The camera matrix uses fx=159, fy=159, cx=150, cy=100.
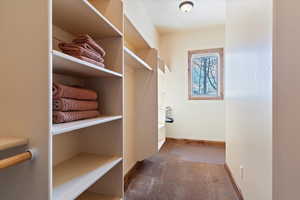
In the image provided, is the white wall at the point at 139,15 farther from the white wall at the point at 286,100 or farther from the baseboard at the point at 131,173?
the baseboard at the point at 131,173

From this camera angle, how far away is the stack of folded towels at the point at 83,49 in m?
0.90

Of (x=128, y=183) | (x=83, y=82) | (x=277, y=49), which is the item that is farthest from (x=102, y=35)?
(x=128, y=183)

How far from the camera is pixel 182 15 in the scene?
3.05m

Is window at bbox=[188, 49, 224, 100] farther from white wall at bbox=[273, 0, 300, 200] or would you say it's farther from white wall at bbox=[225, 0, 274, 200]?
white wall at bbox=[273, 0, 300, 200]

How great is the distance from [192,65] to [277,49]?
2924mm

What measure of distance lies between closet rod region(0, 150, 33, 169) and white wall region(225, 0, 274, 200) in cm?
123

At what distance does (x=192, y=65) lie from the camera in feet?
12.4

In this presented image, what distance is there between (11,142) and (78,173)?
1.65 ft

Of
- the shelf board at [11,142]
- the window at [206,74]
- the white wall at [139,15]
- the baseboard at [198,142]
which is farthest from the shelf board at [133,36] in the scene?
the baseboard at [198,142]

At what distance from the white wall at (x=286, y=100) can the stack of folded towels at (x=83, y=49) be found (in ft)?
3.57

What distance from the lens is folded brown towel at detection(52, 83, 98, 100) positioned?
83cm

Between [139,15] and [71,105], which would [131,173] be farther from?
[139,15]

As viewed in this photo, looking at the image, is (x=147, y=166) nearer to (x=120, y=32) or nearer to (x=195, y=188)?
(x=195, y=188)

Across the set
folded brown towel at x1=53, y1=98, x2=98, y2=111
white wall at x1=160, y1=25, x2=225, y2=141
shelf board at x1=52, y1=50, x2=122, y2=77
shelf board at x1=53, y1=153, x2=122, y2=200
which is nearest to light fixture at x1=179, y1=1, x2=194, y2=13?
white wall at x1=160, y1=25, x2=225, y2=141
